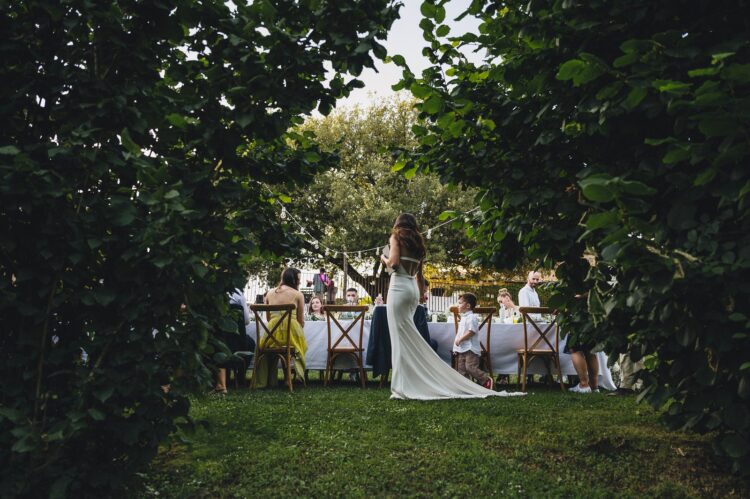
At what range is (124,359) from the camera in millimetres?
2686

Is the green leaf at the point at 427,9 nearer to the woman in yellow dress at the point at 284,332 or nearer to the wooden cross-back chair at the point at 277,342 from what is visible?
the wooden cross-back chair at the point at 277,342

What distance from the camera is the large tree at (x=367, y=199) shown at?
24672mm

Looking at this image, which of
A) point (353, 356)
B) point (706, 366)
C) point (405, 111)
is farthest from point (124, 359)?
point (405, 111)

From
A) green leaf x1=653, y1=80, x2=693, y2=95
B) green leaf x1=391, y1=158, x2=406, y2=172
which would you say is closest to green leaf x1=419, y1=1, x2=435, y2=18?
green leaf x1=391, y1=158, x2=406, y2=172

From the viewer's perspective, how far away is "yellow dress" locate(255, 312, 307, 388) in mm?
8078

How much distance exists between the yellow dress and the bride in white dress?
1554mm

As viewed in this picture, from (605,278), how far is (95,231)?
259 centimetres

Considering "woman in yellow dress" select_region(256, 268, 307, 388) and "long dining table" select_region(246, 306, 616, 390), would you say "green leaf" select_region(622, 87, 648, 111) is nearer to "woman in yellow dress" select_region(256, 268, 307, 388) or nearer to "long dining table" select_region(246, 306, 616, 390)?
"woman in yellow dress" select_region(256, 268, 307, 388)

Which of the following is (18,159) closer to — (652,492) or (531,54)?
(531,54)

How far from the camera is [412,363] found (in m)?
7.19

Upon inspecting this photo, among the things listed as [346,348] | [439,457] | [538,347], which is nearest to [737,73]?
[439,457]

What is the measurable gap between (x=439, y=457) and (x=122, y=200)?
2554 mm

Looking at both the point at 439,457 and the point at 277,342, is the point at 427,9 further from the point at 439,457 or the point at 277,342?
the point at 277,342

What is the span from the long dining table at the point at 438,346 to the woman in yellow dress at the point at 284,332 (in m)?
0.56
